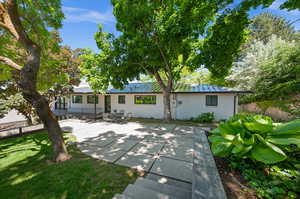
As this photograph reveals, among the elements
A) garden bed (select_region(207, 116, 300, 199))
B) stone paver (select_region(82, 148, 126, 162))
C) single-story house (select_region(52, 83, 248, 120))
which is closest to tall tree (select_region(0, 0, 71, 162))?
stone paver (select_region(82, 148, 126, 162))

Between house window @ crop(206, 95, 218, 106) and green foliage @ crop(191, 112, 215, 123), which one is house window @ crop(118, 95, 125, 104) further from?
house window @ crop(206, 95, 218, 106)

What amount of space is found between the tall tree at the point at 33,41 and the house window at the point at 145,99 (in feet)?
28.2

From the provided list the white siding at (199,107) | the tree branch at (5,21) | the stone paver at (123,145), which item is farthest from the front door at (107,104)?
the tree branch at (5,21)

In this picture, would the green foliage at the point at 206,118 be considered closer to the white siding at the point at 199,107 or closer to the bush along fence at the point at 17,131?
the white siding at the point at 199,107

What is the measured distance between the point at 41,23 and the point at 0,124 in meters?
11.3

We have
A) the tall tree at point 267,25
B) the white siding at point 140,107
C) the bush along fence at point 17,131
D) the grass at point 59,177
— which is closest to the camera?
the grass at point 59,177

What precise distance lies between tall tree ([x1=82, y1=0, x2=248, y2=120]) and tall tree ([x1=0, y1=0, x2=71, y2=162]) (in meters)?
3.70

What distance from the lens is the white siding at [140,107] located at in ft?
38.8

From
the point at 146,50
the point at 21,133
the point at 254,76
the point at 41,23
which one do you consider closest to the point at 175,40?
the point at 146,50

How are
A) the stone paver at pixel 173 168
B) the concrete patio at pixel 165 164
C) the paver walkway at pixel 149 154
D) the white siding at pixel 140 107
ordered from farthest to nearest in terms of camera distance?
1. the white siding at pixel 140 107
2. the paver walkway at pixel 149 154
3. the stone paver at pixel 173 168
4. the concrete patio at pixel 165 164

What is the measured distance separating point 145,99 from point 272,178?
10.9 metres

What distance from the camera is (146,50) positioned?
757 cm

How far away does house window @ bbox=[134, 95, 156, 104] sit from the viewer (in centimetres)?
1210

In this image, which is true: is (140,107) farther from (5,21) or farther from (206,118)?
(5,21)
